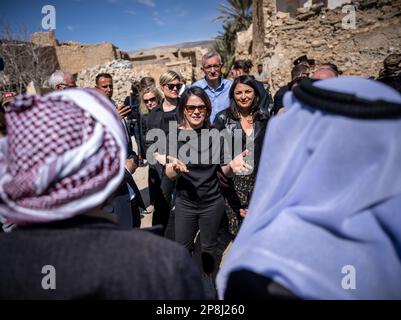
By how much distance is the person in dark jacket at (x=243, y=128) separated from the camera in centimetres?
289

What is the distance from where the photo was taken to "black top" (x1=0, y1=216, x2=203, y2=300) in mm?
785

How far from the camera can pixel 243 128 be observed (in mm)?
3078

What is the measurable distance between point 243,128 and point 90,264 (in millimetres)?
2522

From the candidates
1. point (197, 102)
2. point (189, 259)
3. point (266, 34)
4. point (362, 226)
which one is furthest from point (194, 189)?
point (266, 34)

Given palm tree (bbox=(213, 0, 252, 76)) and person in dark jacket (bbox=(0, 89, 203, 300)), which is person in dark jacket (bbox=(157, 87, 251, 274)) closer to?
person in dark jacket (bbox=(0, 89, 203, 300))

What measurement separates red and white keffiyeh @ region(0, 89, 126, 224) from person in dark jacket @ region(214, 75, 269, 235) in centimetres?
200

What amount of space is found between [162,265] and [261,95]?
2.87m

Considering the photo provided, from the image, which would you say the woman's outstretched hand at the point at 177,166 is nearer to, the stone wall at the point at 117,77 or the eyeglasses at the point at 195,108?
the eyeglasses at the point at 195,108

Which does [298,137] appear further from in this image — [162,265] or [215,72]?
[215,72]

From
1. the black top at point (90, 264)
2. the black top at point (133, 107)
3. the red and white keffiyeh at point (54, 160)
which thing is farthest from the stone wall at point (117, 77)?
the black top at point (90, 264)

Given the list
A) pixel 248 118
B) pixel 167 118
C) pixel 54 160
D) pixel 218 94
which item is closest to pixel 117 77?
pixel 218 94

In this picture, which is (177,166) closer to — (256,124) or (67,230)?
(256,124)

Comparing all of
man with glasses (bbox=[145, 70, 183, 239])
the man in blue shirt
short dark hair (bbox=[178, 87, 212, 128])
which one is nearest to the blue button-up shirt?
the man in blue shirt
